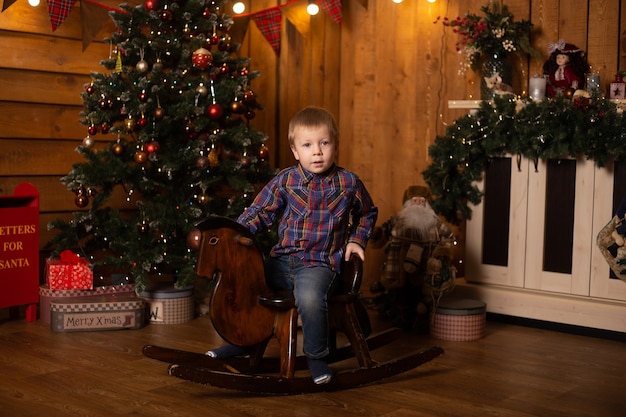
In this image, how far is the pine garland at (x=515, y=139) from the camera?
3.75 meters

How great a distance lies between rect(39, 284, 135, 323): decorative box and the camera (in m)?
3.98

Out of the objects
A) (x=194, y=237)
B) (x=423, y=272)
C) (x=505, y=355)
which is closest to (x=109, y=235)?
(x=194, y=237)

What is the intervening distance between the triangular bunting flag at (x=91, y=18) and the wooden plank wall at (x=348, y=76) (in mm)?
342

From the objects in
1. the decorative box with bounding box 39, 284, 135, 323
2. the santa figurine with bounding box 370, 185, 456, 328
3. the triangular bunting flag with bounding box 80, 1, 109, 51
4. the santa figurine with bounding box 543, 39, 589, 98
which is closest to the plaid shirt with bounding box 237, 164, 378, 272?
the santa figurine with bounding box 370, 185, 456, 328

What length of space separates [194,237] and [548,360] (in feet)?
4.99

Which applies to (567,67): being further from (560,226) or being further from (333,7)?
(333,7)

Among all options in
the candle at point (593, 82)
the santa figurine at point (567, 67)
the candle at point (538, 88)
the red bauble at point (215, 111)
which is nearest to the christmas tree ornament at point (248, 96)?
the red bauble at point (215, 111)

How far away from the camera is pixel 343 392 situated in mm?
2898

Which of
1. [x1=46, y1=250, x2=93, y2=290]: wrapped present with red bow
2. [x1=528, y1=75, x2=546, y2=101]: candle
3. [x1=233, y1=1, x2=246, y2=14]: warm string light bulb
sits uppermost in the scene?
[x1=233, y1=1, x2=246, y2=14]: warm string light bulb

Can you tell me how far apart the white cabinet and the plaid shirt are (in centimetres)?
126

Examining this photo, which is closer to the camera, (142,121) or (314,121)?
(314,121)

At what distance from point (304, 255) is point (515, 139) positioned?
57.9 inches

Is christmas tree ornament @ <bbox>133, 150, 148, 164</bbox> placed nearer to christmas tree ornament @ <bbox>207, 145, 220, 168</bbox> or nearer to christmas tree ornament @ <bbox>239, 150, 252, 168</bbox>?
christmas tree ornament @ <bbox>207, 145, 220, 168</bbox>

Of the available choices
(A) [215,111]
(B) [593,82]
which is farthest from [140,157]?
(B) [593,82]
